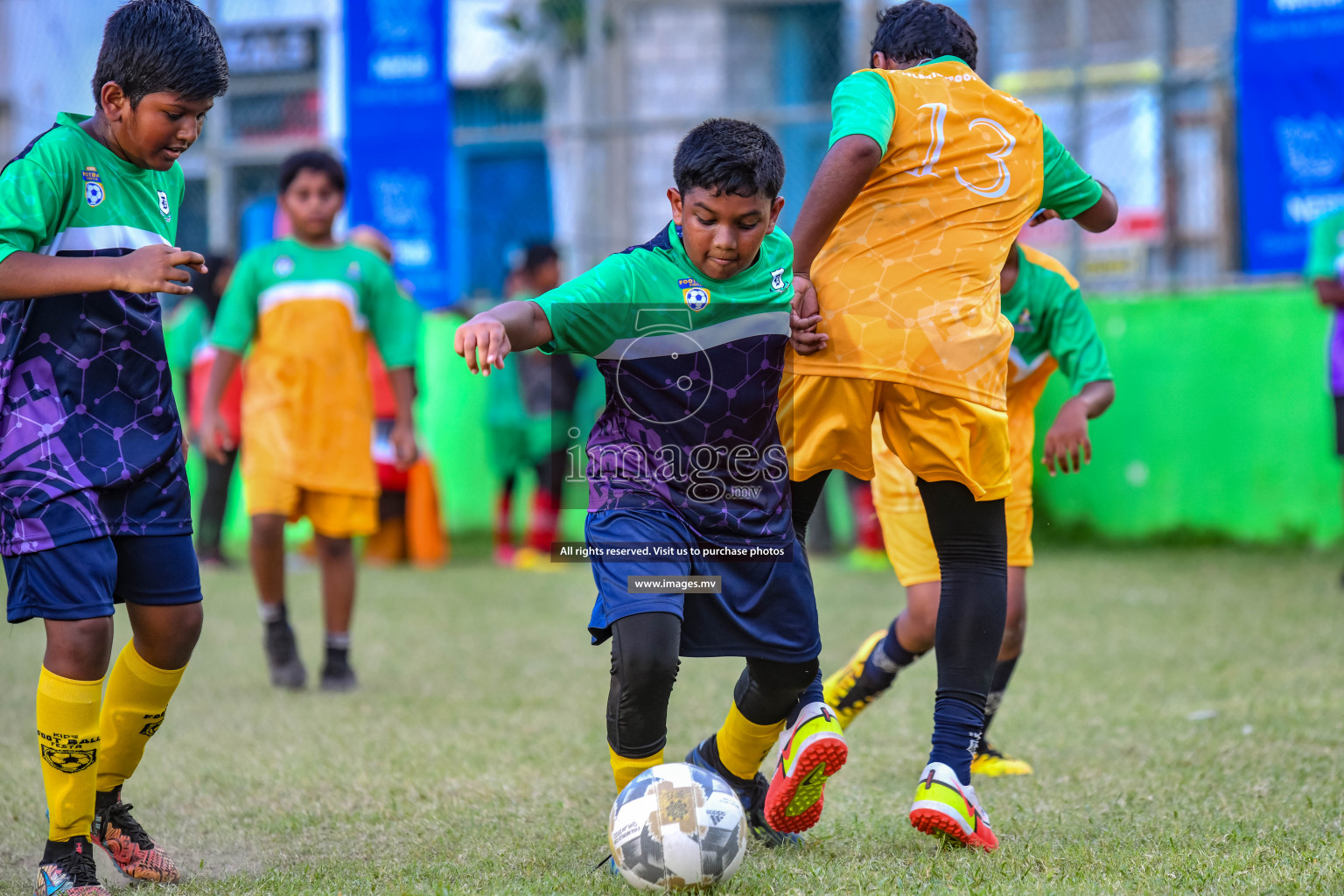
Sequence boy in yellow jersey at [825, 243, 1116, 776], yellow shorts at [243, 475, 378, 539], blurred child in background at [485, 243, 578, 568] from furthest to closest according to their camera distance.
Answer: blurred child in background at [485, 243, 578, 568], yellow shorts at [243, 475, 378, 539], boy in yellow jersey at [825, 243, 1116, 776]

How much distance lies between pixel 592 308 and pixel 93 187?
106 cm

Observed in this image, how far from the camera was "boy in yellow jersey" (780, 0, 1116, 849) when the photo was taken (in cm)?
306

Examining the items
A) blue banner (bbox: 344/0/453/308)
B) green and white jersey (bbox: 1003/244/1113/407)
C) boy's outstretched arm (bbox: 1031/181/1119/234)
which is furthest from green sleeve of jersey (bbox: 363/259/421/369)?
blue banner (bbox: 344/0/453/308)

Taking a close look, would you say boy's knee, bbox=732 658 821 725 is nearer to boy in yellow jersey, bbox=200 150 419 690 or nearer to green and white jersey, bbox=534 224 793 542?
green and white jersey, bbox=534 224 793 542

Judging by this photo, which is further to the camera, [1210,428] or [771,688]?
[1210,428]

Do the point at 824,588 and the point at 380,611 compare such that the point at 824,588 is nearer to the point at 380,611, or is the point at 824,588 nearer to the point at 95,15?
the point at 380,611

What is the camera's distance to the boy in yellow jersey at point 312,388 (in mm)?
5578

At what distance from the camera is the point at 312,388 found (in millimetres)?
5719

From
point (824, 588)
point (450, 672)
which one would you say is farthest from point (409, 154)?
point (450, 672)

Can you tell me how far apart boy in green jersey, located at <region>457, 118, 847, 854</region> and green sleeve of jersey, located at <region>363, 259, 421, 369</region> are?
9.32 feet

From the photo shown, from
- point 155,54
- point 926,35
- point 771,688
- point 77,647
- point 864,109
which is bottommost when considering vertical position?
point 771,688

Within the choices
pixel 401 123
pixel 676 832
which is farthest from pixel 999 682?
pixel 401 123

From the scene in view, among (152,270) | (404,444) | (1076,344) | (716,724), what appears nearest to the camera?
(152,270)

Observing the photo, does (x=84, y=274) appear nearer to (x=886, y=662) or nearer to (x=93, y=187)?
(x=93, y=187)
